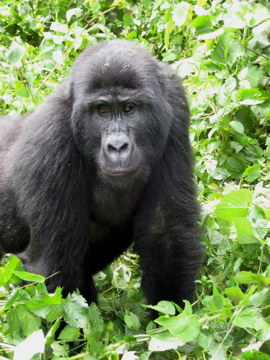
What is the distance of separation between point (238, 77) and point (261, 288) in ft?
7.74

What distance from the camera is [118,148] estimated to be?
4398 millimetres

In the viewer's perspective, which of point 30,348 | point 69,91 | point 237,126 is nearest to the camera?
point 30,348

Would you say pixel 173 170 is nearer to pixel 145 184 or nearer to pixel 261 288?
pixel 145 184

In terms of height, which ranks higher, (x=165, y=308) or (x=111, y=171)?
(x=111, y=171)

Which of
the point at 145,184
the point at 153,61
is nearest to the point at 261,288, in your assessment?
the point at 145,184

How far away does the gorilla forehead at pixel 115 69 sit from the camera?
4.62 metres

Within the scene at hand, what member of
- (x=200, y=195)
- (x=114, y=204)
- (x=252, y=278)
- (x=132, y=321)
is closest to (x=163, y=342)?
(x=132, y=321)

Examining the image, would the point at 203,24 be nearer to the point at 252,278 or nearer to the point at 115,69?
the point at 115,69

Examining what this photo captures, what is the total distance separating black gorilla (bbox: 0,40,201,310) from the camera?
4645mm

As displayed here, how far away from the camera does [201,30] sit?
597cm

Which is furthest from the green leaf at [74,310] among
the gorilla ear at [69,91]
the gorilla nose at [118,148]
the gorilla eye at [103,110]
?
the gorilla ear at [69,91]

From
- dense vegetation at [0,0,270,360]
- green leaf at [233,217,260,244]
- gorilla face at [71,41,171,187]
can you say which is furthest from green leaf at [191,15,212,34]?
green leaf at [233,217,260,244]

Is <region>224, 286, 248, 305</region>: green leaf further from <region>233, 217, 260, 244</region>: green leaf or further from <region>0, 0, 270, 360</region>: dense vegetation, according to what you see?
<region>233, 217, 260, 244</region>: green leaf

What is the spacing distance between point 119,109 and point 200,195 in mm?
1571
